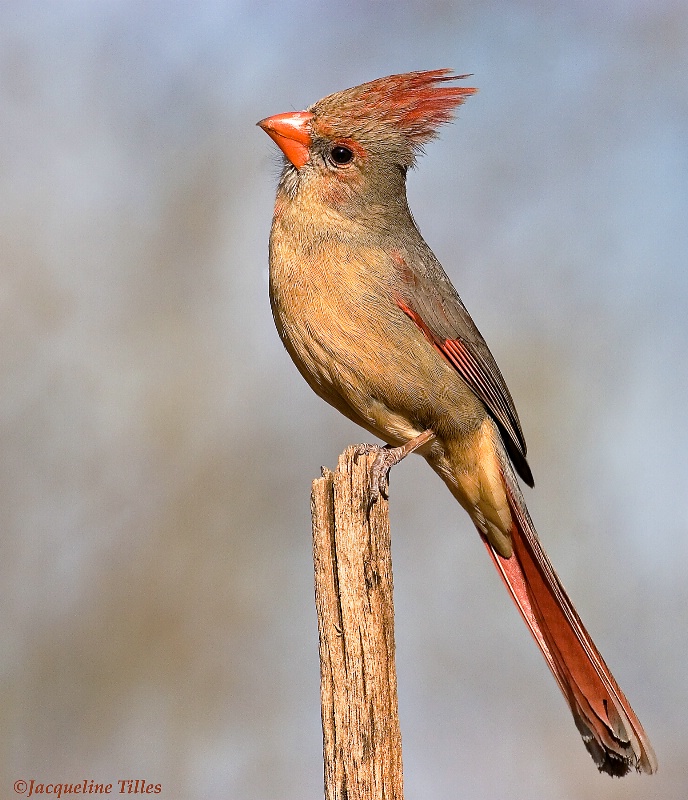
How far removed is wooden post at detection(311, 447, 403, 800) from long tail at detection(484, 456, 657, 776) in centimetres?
98

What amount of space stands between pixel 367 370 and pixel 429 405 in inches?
11.3

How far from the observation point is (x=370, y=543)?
2.72 m

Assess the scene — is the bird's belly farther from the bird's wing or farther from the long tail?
the long tail

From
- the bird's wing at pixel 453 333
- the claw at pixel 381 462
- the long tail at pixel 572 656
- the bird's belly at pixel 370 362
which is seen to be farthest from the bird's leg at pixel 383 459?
the long tail at pixel 572 656

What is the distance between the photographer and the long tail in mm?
3213

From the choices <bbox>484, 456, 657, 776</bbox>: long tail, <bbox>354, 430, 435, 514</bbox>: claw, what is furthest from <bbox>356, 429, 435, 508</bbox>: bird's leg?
<bbox>484, 456, 657, 776</bbox>: long tail

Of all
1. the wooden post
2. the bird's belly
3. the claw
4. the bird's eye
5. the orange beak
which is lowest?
the wooden post

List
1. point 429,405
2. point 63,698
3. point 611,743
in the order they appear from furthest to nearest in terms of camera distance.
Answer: point 63,698
point 429,405
point 611,743

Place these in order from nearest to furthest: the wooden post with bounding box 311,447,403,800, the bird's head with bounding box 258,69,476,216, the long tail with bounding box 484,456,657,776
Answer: the wooden post with bounding box 311,447,403,800 < the long tail with bounding box 484,456,657,776 < the bird's head with bounding box 258,69,476,216

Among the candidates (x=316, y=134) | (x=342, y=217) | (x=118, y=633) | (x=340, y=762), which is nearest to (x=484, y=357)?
(x=342, y=217)

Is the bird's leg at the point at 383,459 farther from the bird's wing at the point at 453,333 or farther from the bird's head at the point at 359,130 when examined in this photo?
the bird's head at the point at 359,130

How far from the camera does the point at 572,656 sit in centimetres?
338

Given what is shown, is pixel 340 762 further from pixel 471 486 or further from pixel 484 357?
pixel 484 357

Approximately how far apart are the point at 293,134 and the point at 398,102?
41 cm
